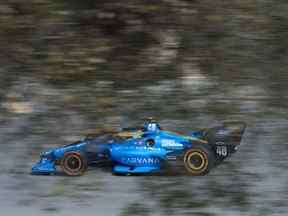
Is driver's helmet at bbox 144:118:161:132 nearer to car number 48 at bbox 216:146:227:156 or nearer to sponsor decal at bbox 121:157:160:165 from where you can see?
sponsor decal at bbox 121:157:160:165

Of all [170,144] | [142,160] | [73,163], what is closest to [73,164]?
[73,163]

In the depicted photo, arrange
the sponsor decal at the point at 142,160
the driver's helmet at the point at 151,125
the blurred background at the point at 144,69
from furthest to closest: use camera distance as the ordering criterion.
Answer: the sponsor decal at the point at 142,160
the driver's helmet at the point at 151,125
the blurred background at the point at 144,69

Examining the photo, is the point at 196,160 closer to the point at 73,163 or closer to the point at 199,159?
the point at 199,159

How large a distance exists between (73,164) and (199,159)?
1.79 feet

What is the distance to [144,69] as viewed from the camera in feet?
10.3

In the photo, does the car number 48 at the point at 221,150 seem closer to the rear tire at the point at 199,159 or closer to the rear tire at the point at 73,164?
the rear tire at the point at 199,159

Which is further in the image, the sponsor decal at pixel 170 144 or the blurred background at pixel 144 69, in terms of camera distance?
the sponsor decal at pixel 170 144

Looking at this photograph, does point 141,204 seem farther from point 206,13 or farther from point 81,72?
point 206,13

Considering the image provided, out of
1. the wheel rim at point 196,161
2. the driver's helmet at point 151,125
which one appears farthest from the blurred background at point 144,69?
the wheel rim at point 196,161

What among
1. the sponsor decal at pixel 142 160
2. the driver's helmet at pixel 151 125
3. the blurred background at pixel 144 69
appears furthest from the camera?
the sponsor decal at pixel 142 160

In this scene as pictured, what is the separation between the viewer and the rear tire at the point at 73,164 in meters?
3.24

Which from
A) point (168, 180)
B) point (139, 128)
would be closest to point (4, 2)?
point (139, 128)

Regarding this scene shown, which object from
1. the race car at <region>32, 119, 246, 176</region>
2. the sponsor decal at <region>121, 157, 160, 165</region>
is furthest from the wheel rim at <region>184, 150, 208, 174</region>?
the sponsor decal at <region>121, 157, 160, 165</region>

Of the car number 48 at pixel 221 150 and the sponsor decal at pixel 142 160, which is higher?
the car number 48 at pixel 221 150
